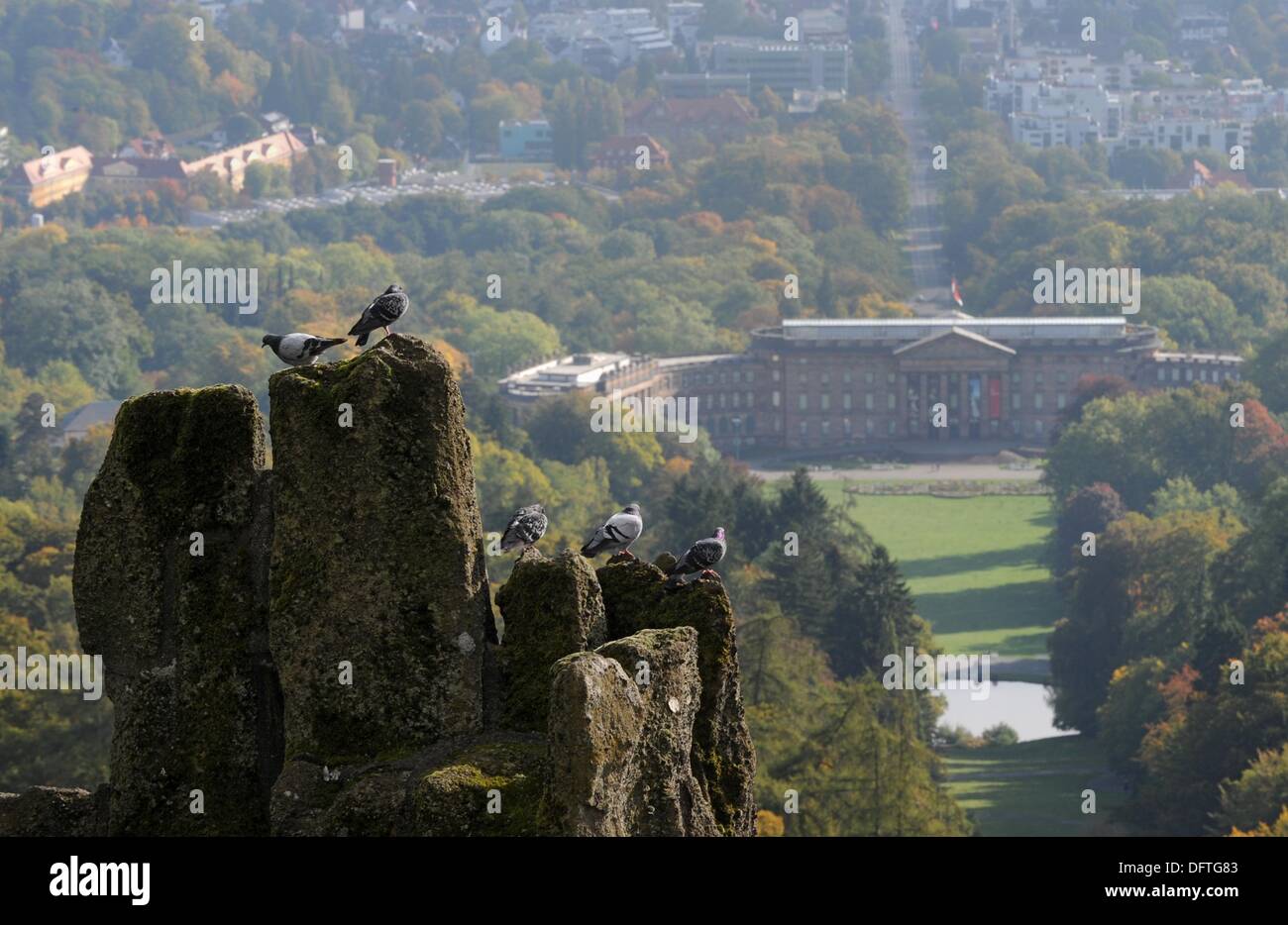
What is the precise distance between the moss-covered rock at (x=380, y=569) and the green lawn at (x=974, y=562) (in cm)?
9750

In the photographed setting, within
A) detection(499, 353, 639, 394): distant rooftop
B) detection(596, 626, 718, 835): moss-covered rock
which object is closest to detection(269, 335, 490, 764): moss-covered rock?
detection(596, 626, 718, 835): moss-covered rock

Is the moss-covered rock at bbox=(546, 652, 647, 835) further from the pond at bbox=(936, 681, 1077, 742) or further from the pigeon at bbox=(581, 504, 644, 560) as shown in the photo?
the pond at bbox=(936, 681, 1077, 742)

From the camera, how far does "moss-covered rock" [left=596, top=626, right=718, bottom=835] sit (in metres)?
27.5

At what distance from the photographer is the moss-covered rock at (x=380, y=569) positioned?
1111 inches

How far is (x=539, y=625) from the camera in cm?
2917

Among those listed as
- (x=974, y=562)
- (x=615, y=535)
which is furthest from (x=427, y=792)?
(x=974, y=562)

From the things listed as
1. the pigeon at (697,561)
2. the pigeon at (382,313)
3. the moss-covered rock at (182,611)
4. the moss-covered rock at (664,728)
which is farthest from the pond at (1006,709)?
the moss-covered rock at (664,728)

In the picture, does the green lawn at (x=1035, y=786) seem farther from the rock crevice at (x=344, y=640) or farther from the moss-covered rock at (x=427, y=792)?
the moss-covered rock at (x=427, y=792)

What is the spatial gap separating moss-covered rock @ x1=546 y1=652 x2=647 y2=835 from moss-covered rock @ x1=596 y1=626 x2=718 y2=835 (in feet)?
2.74

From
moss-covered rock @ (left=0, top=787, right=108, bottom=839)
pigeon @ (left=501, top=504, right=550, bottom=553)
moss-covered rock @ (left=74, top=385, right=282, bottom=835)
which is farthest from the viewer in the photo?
pigeon @ (left=501, top=504, right=550, bottom=553)

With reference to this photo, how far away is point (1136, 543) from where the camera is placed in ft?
427

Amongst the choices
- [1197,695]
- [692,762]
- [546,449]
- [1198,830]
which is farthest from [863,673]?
[692,762]

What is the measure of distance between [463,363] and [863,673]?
296ft
